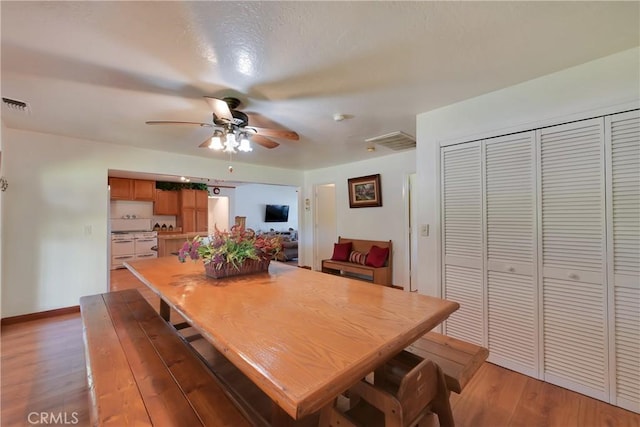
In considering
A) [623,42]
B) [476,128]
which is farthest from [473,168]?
[623,42]

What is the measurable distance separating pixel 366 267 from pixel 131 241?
5371mm

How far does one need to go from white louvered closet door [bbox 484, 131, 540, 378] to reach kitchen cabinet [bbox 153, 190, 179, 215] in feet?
Answer: 22.8

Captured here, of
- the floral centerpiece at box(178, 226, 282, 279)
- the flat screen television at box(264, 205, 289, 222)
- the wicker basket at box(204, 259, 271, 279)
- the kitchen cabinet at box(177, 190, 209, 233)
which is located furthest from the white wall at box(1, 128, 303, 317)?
the flat screen television at box(264, 205, 289, 222)

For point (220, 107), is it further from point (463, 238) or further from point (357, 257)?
point (357, 257)

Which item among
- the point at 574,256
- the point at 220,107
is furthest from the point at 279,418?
the point at 574,256

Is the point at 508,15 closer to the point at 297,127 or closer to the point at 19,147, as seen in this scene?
the point at 297,127

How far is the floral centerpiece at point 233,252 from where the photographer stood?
164cm

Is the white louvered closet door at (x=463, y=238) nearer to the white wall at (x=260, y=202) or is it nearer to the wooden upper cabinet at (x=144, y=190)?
the wooden upper cabinet at (x=144, y=190)

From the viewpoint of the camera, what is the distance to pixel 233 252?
166 centimetres

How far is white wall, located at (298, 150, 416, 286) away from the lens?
423cm

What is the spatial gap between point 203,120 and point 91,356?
2.09 metres

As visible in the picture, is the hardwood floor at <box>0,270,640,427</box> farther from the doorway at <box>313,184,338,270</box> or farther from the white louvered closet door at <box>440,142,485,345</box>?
A: the doorway at <box>313,184,338,270</box>

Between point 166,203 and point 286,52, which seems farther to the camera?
point 166,203

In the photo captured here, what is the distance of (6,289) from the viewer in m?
2.94
